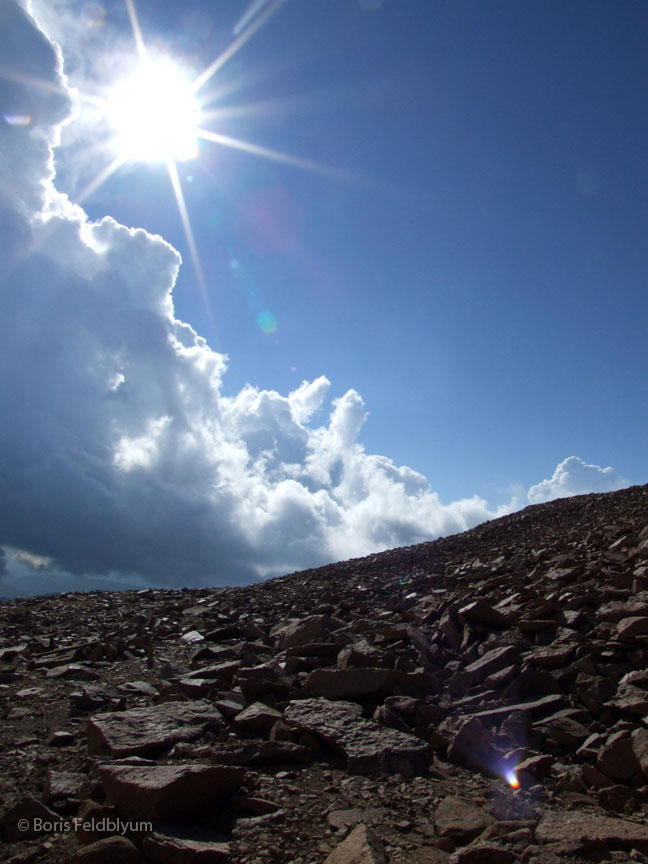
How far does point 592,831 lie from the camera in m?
4.12

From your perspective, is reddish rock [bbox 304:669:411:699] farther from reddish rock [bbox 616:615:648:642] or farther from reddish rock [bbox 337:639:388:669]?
reddish rock [bbox 616:615:648:642]

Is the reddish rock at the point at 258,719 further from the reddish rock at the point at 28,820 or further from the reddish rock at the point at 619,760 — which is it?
the reddish rock at the point at 619,760

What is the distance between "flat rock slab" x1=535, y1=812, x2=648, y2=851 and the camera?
157 inches

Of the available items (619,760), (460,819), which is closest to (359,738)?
(460,819)

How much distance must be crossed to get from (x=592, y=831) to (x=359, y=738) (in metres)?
2.70

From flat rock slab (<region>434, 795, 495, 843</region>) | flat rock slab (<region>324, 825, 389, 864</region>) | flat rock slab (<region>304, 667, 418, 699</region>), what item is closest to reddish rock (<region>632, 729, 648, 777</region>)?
flat rock slab (<region>434, 795, 495, 843</region>)

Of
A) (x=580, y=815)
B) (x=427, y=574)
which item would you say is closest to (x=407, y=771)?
(x=580, y=815)

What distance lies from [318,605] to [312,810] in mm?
11414

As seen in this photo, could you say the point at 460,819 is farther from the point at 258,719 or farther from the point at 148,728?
the point at 148,728

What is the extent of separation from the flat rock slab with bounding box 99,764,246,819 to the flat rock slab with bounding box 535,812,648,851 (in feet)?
8.97

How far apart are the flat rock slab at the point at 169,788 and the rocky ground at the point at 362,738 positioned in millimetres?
18

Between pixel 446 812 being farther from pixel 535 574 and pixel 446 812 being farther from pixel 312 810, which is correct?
pixel 535 574

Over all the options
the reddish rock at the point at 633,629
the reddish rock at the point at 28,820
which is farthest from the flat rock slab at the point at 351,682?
the reddish rock at the point at 28,820

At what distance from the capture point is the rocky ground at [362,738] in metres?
4.40
